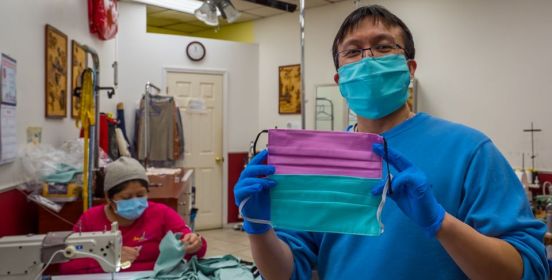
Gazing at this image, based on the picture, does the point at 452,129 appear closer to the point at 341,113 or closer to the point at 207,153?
the point at 341,113

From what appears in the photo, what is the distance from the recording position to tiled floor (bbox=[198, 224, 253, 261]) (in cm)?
510

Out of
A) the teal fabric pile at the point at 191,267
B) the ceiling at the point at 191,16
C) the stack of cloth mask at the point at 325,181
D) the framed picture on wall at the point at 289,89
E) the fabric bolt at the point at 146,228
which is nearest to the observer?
the stack of cloth mask at the point at 325,181

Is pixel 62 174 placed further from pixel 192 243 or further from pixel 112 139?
pixel 112 139

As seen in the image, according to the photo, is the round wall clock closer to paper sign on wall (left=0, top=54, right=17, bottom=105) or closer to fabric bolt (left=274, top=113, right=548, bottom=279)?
paper sign on wall (left=0, top=54, right=17, bottom=105)

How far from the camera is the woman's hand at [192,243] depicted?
7.16 feet

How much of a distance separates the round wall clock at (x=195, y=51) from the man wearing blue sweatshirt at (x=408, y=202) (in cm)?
518

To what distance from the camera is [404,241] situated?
996 millimetres

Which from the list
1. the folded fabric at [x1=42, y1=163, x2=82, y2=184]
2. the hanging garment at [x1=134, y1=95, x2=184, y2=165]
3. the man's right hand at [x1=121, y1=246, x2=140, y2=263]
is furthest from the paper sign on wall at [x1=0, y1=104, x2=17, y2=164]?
the hanging garment at [x1=134, y1=95, x2=184, y2=165]

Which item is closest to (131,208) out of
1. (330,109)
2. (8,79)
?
(8,79)

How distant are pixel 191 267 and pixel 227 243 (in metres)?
3.64

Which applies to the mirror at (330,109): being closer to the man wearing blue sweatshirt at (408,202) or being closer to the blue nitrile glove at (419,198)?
the man wearing blue sweatshirt at (408,202)

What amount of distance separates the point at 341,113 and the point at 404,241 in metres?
4.58

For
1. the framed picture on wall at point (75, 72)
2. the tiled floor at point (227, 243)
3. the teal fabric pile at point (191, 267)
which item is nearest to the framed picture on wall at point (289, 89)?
the tiled floor at point (227, 243)

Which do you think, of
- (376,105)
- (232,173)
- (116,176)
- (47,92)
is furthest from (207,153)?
(376,105)
